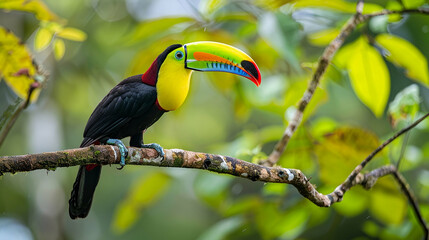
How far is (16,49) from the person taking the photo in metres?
1.62

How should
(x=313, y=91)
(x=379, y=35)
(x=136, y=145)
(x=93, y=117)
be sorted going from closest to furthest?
(x=93, y=117) → (x=136, y=145) → (x=313, y=91) → (x=379, y=35)

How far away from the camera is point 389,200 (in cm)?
233

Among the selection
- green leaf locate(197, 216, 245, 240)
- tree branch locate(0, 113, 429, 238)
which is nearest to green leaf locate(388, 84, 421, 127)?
tree branch locate(0, 113, 429, 238)

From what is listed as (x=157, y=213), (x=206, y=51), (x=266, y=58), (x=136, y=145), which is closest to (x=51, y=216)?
(x=266, y=58)

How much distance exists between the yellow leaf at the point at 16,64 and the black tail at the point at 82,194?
1.56ft

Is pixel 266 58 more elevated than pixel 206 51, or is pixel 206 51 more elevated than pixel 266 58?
pixel 206 51

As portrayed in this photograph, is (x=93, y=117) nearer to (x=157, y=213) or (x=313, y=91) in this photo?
(x=313, y=91)

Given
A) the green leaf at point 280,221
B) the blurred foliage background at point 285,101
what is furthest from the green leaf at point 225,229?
the green leaf at point 280,221

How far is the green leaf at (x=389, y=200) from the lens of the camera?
2304 millimetres

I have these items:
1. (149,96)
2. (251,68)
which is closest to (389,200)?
(251,68)

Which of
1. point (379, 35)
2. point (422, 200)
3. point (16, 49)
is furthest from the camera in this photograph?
point (422, 200)

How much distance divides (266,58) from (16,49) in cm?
134

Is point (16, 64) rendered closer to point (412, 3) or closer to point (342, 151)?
point (342, 151)

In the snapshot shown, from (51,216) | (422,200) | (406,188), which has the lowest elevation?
(51,216)
